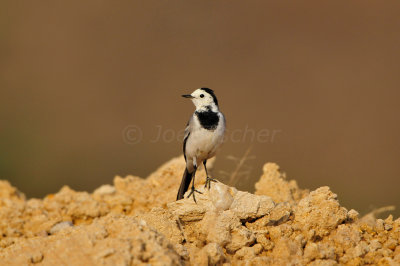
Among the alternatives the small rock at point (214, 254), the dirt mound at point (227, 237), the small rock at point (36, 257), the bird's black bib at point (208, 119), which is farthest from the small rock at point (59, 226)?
the small rock at point (214, 254)

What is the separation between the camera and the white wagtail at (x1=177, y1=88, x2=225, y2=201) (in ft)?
19.8

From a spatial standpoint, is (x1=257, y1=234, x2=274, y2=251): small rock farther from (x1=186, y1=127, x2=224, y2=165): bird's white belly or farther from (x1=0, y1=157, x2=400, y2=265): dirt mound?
(x1=186, y1=127, x2=224, y2=165): bird's white belly

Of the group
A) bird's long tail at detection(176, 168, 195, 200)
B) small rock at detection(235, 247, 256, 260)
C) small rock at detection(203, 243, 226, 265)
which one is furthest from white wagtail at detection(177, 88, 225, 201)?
small rock at detection(203, 243, 226, 265)

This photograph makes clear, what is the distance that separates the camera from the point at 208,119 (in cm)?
609

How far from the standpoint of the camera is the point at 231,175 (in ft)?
20.4

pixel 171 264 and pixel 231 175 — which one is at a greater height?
pixel 231 175

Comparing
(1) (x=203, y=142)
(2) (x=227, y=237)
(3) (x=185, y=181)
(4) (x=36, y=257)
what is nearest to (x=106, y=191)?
(3) (x=185, y=181)

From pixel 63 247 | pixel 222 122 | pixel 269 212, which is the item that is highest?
pixel 222 122

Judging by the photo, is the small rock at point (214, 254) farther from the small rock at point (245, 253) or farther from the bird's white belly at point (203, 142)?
the bird's white belly at point (203, 142)

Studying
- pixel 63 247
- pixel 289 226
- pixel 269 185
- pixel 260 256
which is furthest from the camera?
pixel 269 185

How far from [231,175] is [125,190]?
6.92 feet

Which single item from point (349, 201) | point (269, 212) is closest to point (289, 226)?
point (269, 212)

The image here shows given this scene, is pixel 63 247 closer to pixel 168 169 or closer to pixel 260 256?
pixel 260 256

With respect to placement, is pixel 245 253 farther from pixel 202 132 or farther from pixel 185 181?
pixel 185 181
